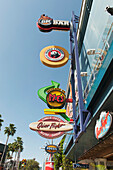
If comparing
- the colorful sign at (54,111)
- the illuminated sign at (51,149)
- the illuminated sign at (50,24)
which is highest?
the illuminated sign at (50,24)

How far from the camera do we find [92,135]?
9.95 m

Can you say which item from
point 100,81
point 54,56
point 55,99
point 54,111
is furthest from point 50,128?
point 54,56

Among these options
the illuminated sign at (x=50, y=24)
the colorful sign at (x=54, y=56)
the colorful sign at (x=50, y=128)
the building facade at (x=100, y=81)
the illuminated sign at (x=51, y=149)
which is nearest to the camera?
the building facade at (x=100, y=81)

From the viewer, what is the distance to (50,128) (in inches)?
429

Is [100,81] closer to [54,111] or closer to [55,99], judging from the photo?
[54,111]

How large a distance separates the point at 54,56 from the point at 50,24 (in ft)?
16.4

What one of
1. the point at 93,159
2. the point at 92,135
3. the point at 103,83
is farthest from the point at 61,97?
the point at 93,159

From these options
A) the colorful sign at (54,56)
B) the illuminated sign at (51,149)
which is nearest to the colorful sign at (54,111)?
the colorful sign at (54,56)

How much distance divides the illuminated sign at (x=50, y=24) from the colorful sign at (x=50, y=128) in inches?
416

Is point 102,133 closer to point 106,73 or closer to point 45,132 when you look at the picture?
point 106,73

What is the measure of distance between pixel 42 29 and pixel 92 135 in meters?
12.3

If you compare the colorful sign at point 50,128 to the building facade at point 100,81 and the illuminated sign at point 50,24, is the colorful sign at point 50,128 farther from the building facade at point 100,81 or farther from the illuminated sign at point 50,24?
the illuminated sign at point 50,24

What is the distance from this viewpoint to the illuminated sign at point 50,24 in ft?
53.0

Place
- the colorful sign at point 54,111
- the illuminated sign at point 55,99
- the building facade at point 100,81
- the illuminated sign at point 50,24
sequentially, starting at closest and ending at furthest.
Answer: the building facade at point 100,81
the colorful sign at point 54,111
the illuminated sign at point 55,99
the illuminated sign at point 50,24
